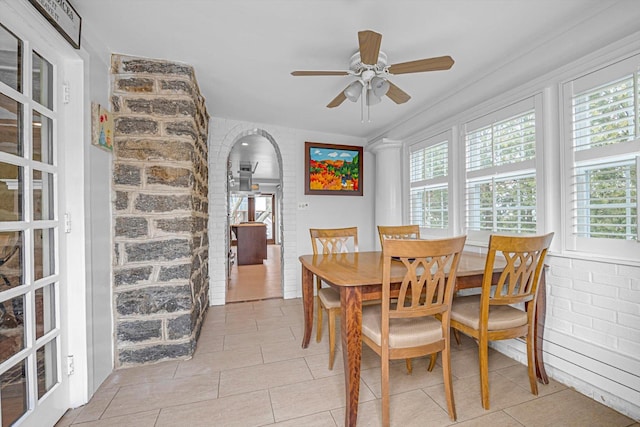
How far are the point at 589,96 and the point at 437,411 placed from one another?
2160 millimetres

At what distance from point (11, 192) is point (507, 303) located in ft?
8.55

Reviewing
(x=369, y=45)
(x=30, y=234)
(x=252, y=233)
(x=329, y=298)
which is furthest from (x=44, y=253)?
(x=252, y=233)

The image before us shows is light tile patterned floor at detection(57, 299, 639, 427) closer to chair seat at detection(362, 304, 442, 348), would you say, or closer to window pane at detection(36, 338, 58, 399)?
window pane at detection(36, 338, 58, 399)

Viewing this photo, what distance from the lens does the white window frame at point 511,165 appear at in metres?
2.04

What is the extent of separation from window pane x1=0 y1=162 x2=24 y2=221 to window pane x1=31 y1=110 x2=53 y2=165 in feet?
0.50

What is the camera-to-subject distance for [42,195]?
1.45 meters

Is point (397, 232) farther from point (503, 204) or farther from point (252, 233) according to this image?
point (252, 233)

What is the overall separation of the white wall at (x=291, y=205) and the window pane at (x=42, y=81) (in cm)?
195

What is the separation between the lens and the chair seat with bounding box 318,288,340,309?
2.08 metres

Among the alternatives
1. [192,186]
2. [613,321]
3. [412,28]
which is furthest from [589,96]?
[192,186]

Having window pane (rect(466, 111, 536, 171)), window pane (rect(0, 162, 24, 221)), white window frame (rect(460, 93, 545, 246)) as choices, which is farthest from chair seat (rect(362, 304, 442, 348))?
window pane (rect(0, 162, 24, 221))

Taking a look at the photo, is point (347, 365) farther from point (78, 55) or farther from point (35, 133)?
point (78, 55)

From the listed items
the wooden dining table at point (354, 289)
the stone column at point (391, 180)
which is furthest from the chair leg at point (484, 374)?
the stone column at point (391, 180)

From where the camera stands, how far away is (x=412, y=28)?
177 cm
